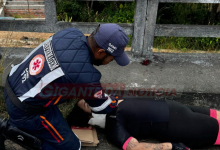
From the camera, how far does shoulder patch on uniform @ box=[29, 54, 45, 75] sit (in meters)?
2.04

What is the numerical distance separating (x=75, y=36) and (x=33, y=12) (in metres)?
8.40

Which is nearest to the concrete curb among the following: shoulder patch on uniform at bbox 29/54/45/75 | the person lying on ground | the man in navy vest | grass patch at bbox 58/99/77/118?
grass patch at bbox 58/99/77/118

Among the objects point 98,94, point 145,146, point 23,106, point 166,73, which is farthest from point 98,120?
point 166,73

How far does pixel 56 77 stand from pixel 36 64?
9.2 inches

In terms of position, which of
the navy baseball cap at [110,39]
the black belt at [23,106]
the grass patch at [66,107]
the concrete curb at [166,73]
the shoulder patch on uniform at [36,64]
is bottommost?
the grass patch at [66,107]

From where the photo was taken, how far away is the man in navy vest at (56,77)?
1.99 metres

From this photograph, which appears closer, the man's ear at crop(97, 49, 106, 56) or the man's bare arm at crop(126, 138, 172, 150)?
the man's ear at crop(97, 49, 106, 56)

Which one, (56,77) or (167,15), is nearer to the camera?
(56,77)

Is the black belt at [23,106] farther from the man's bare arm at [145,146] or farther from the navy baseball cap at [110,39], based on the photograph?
the man's bare arm at [145,146]

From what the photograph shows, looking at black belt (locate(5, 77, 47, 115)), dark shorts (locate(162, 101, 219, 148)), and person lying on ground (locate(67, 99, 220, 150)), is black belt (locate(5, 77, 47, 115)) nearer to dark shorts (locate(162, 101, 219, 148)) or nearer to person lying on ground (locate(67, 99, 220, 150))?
person lying on ground (locate(67, 99, 220, 150))

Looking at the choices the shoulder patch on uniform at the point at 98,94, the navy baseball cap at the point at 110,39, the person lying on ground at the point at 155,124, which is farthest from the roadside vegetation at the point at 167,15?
the shoulder patch on uniform at the point at 98,94

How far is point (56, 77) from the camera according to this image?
6.50 feet

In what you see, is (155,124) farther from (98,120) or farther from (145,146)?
(98,120)

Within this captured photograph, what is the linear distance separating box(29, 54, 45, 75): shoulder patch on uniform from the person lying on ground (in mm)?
834
